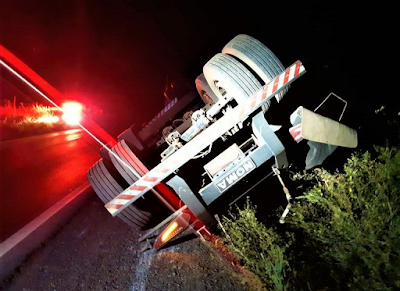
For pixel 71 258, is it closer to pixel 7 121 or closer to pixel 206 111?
pixel 206 111

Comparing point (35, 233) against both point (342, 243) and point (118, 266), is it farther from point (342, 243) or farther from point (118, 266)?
point (342, 243)

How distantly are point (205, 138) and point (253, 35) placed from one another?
276cm

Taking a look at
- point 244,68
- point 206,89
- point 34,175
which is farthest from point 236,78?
point 34,175

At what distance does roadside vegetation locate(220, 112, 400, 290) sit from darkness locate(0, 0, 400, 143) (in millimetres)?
1189

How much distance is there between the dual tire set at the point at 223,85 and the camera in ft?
9.59

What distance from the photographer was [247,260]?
2.71 metres

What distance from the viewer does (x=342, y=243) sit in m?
2.23

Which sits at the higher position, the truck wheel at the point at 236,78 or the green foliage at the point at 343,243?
the truck wheel at the point at 236,78

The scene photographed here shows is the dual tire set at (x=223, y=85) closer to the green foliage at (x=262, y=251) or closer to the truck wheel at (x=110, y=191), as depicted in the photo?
the truck wheel at (x=110, y=191)

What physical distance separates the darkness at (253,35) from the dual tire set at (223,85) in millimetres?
1033

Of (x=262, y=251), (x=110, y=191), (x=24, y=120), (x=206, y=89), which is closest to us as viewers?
(x=262, y=251)

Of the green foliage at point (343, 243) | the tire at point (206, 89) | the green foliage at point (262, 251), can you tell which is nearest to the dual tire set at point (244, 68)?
the tire at point (206, 89)

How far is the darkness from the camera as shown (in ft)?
13.2

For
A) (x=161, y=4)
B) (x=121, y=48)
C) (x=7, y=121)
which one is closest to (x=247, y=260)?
(x=161, y=4)
